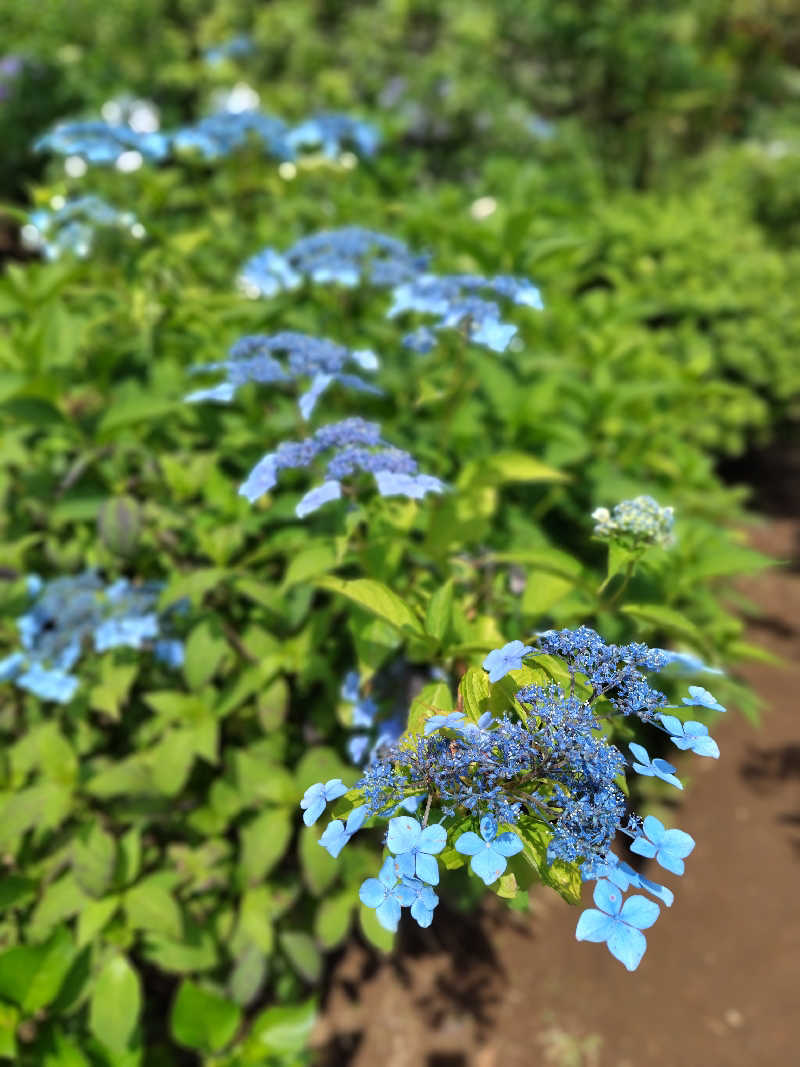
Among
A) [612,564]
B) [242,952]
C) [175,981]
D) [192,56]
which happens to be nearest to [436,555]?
[612,564]

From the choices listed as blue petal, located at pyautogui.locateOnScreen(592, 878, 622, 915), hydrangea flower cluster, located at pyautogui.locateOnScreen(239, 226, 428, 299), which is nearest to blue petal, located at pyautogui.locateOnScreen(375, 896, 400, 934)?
blue petal, located at pyautogui.locateOnScreen(592, 878, 622, 915)

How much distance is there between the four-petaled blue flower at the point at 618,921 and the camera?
2.69 ft

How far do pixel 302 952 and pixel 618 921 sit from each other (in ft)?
4.91

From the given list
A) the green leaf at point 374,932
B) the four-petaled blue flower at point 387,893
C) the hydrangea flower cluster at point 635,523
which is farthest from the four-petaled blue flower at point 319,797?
the hydrangea flower cluster at point 635,523

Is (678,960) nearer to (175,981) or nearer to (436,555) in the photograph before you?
(175,981)

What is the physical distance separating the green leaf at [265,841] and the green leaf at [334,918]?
214 mm

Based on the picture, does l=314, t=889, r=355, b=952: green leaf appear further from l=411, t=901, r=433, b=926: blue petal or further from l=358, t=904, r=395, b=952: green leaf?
l=411, t=901, r=433, b=926: blue petal

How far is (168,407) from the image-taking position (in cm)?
192

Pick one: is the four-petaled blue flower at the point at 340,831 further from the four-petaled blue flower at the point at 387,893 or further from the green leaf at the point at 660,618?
the green leaf at the point at 660,618

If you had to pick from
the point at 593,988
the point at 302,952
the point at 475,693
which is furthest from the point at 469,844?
the point at 593,988

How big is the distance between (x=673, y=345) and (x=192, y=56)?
16.9 ft

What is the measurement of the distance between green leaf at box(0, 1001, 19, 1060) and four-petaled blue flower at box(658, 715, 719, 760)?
165 cm

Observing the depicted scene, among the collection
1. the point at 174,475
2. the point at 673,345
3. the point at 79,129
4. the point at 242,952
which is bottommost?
the point at 242,952

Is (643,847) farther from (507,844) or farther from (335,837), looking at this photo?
(335,837)
